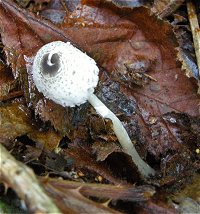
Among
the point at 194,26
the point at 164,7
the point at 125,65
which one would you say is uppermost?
the point at 164,7

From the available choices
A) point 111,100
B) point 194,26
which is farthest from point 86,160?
point 194,26

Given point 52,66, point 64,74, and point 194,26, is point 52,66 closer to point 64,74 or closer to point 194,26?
point 64,74

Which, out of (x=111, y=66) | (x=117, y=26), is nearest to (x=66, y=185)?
(x=111, y=66)

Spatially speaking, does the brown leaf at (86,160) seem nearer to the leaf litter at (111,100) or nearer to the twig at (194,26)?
the leaf litter at (111,100)

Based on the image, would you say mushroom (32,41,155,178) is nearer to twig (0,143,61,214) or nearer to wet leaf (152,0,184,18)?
twig (0,143,61,214)

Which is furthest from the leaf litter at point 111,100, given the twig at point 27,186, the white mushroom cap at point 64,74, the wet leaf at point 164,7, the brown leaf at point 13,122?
the twig at point 27,186

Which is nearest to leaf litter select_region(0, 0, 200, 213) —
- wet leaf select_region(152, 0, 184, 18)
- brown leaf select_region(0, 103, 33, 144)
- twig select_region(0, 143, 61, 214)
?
brown leaf select_region(0, 103, 33, 144)
